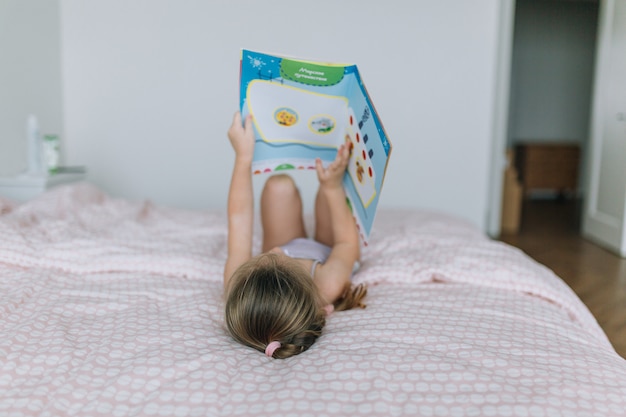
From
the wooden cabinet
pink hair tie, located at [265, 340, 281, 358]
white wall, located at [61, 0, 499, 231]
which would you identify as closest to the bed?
pink hair tie, located at [265, 340, 281, 358]

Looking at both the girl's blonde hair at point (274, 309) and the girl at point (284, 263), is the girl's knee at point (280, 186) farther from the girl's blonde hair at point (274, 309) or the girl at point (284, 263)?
the girl's blonde hair at point (274, 309)

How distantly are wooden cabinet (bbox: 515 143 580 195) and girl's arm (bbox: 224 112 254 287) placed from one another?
5.54 metres

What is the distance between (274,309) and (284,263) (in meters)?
0.12

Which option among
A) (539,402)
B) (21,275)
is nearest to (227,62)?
(21,275)

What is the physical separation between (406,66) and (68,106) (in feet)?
6.45

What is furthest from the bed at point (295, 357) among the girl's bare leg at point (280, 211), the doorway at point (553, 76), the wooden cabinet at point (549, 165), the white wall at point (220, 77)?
the doorway at point (553, 76)

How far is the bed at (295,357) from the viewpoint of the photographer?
3.02ft

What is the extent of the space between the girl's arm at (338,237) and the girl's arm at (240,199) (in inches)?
7.5

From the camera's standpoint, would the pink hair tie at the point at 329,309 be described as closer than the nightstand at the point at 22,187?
Yes

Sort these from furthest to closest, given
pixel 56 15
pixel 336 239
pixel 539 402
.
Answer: pixel 56 15, pixel 336 239, pixel 539 402

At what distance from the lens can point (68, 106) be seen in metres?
3.44

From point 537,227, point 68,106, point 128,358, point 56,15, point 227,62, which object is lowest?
point 537,227

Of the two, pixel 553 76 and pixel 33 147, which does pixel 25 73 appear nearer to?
pixel 33 147

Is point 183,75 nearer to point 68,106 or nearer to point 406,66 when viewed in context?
point 68,106
